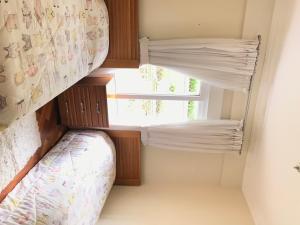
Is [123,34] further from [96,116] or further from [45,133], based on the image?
[45,133]

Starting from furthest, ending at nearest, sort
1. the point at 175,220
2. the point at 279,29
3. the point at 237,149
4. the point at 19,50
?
the point at 237,149
the point at 175,220
the point at 279,29
the point at 19,50

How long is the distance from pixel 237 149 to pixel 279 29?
892 mm

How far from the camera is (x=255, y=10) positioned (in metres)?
1.81

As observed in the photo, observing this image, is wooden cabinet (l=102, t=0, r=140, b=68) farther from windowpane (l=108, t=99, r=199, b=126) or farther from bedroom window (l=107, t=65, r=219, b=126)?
windowpane (l=108, t=99, r=199, b=126)

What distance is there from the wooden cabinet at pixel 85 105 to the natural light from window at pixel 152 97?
0.19 metres

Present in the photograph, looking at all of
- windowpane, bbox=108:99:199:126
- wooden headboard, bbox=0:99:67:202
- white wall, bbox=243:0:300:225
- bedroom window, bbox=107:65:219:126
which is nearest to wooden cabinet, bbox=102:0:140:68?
bedroom window, bbox=107:65:219:126

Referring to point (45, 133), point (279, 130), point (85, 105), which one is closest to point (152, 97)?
point (85, 105)

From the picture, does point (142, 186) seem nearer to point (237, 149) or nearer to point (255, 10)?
point (237, 149)

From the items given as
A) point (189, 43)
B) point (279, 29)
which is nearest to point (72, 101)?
point (189, 43)

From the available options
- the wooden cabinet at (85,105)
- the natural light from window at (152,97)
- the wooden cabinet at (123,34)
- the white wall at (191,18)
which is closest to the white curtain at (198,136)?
the natural light from window at (152,97)

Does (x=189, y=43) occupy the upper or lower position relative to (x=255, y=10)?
lower

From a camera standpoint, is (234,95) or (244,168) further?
(244,168)

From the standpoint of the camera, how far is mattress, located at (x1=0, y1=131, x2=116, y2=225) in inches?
49.5

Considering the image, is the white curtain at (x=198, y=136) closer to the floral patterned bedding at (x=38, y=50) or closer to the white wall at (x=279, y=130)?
the white wall at (x=279, y=130)
